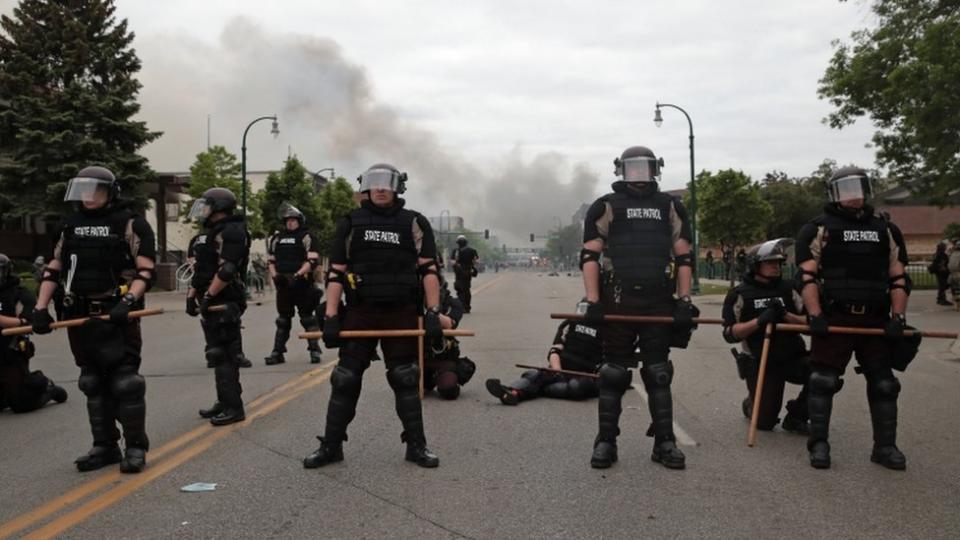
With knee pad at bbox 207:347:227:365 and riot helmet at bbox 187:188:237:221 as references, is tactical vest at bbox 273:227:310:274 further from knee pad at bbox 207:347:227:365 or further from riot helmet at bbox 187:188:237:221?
knee pad at bbox 207:347:227:365

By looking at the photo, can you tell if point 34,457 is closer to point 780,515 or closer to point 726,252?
point 780,515

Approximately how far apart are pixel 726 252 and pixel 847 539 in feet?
118

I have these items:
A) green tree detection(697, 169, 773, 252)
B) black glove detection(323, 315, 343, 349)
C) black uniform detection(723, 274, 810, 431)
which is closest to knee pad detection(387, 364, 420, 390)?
black glove detection(323, 315, 343, 349)

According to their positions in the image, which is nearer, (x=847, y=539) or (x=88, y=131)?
(x=847, y=539)

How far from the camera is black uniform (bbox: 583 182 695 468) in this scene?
513cm

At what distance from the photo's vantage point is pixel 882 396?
16.7 ft

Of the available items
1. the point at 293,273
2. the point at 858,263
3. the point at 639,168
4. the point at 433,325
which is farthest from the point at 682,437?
the point at 293,273

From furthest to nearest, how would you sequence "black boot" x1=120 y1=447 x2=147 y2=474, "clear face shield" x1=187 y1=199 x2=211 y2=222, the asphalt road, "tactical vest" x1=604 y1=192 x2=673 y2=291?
"clear face shield" x1=187 y1=199 x2=211 y2=222, "tactical vest" x1=604 y1=192 x2=673 y2=291, "black boot" x1=120 y1=447 x2=147 y2=474, the asphalt road

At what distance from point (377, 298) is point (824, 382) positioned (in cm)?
296

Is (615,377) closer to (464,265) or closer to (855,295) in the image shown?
(855,295)

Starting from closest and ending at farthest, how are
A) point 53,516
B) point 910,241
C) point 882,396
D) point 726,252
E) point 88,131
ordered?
point 53,516 → point 882,396 → point 88,131 → point 726,252 → point 910,241

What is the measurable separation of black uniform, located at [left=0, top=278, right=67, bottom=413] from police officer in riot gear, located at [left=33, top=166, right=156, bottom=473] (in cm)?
172

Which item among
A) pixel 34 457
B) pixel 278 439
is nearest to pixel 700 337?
pixel 278 439

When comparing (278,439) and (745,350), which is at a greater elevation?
(745,350)
